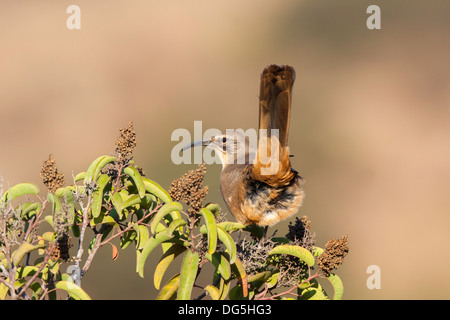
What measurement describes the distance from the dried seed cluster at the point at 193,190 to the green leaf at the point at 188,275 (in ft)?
0.67

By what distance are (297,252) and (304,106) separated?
10.7 metres

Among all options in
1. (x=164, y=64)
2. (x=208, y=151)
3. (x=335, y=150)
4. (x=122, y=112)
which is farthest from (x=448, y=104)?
(x=208, y=151)

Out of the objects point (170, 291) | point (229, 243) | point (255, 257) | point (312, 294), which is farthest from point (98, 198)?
point (312, 294)

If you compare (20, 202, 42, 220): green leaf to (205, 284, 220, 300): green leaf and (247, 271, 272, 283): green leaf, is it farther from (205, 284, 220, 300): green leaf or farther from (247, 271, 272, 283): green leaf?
(247, 271, 272, 283): green leaf

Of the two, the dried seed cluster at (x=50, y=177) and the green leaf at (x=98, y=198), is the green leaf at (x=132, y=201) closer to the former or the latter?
the green leaf at (x=98, y=198)

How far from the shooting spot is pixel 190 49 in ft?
50.4

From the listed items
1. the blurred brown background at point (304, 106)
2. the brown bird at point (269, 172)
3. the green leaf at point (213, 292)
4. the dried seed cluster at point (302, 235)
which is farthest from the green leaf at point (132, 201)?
the blurred brown background at point (304, 106)

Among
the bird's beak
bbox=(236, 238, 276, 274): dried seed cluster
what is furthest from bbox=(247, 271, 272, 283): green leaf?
the bird's beak

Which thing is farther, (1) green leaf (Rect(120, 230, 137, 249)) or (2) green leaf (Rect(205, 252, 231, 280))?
(1) green leaf (Rect(120, 230, 137, 249))

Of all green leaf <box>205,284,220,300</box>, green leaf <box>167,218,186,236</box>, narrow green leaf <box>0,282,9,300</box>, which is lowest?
green leaf <box>205,284,220,300</box>

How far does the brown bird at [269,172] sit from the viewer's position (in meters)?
3.83

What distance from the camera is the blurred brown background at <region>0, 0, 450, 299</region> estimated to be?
10781 millimetres

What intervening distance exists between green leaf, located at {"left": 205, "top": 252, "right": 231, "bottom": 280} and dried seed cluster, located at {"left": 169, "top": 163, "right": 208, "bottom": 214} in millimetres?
216

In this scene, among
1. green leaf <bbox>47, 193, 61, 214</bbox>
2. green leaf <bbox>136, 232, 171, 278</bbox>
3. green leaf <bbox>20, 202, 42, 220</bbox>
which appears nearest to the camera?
green leaf <bbox>47, 193, 61, 214</bbox>
